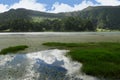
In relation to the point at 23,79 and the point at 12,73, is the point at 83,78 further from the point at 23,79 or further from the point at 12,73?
the point at 12,73

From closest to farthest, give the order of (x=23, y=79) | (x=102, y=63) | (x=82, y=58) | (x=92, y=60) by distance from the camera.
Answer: (x=23, y=79) → (x=102, y=63) → (x=92, y=60) → (x=82, y=58)

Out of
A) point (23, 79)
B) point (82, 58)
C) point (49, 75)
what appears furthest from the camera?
point (82, 58)

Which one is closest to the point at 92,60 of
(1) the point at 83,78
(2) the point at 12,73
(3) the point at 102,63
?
(3) the point at 102,63

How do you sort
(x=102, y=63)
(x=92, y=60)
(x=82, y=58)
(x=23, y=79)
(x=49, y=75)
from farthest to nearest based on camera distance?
(x=82, y=58)
(x=92, y=60)
(x=102, y=63)
(x=49, y=75)
(x=23, y=79)

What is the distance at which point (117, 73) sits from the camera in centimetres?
2508

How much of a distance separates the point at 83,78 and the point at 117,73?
3795mm

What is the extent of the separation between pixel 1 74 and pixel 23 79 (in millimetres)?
3320

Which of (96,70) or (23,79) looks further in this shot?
(96,70)

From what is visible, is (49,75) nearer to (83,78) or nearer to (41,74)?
(41,74)

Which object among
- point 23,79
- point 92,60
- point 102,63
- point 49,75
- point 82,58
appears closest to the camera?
point 23,79

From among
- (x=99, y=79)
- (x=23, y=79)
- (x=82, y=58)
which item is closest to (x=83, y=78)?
(x=99, y=79)

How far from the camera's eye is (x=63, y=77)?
23.8 m

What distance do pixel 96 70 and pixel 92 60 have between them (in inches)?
210

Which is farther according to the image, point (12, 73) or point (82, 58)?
point (82, 58)
